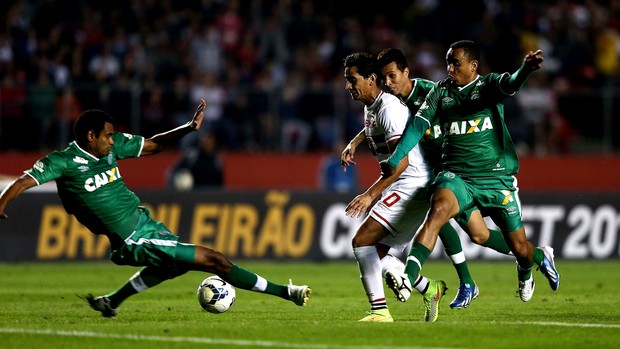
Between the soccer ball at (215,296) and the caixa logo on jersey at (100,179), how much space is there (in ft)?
4.28

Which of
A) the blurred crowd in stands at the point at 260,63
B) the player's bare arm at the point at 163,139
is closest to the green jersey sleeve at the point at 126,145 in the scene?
the player's bare arm at the point at 163,139

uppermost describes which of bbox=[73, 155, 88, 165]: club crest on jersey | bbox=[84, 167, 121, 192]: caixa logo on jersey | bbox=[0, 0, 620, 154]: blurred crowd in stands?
bbox=[0, 0, 620, 154]: blurred crowd in stands

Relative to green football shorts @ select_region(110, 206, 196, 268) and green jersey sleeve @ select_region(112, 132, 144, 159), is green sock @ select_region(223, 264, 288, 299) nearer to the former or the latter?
green football shorts @ select_region(110, 206, 196, 268)

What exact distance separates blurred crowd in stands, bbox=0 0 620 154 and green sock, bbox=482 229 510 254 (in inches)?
386

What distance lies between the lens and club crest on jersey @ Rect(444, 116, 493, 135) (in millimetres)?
10742

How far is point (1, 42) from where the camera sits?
2128 cm

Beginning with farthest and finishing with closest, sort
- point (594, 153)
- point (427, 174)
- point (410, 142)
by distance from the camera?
point (594, 153) → point (427, 174) → point (410, 142)

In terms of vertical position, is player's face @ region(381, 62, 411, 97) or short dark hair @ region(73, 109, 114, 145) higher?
player's face @ region(381, 62, 411, 97)

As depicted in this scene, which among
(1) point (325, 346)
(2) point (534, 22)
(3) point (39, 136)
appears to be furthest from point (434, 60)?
(1) point (325, 346)

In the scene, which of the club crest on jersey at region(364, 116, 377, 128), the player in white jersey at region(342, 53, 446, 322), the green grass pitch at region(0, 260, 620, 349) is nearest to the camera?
the green grass pitch at region(0, 260, 620, 349)

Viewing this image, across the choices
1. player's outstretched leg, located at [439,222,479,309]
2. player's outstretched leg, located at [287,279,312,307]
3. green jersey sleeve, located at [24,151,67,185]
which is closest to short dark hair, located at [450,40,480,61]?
player's outstretched leg, located at [439,222,479,309]

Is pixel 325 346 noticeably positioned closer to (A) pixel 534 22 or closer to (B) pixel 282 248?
(B) pixel 282 248

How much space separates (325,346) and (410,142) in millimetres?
2558

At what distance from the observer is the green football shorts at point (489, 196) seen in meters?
10.5
